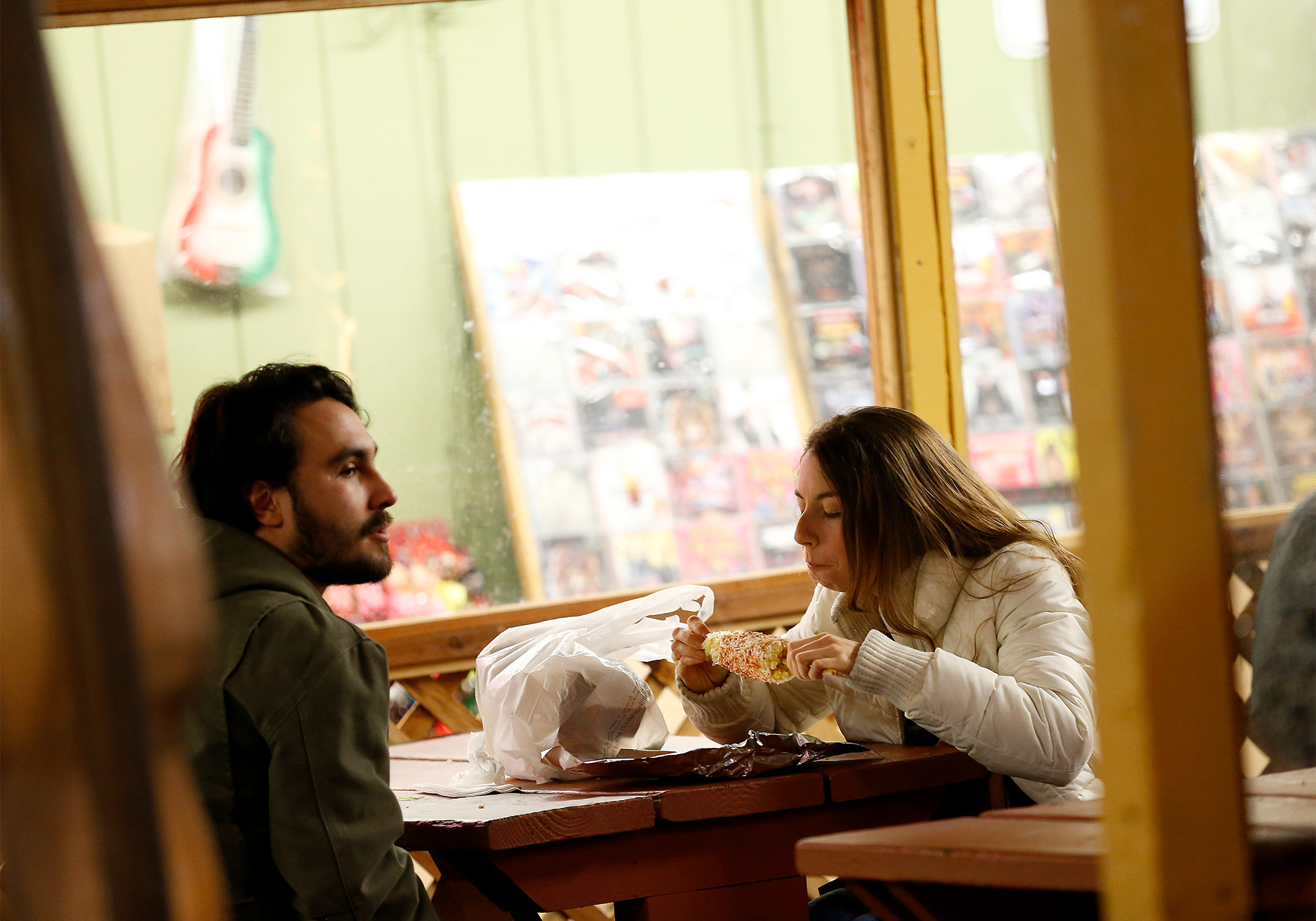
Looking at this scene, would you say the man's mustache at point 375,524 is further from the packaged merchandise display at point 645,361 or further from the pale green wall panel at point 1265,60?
the packaged merchandise display at point 645,361

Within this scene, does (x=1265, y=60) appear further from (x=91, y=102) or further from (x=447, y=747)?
(x=91, y=102)

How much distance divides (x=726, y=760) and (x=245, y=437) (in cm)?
75

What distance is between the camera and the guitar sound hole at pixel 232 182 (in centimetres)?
341

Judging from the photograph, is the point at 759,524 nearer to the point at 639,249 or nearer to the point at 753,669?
the point at 639,249

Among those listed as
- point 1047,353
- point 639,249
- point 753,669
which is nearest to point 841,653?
point 753,669

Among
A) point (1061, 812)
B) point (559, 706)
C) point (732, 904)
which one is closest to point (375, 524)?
point (559, 706)

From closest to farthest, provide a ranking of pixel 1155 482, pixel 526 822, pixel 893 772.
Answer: pixel 1155 482, pixel 526 822, pixel 893 772

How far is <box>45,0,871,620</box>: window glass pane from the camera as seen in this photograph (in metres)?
3.36

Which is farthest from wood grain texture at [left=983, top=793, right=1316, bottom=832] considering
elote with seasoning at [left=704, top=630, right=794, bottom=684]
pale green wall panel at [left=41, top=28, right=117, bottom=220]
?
pale green wall panel at [left=41, top=28, right=117, bottom=220]

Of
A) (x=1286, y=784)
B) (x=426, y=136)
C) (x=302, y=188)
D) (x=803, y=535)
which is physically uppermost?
(x=426, y=136)

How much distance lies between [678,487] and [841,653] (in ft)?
6.17

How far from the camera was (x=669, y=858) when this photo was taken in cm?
154

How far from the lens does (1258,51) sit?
1.05 meters

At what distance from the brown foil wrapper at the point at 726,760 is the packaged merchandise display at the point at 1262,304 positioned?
0.73 metres
